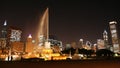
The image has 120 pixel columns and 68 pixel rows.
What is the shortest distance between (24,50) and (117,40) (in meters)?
83.3

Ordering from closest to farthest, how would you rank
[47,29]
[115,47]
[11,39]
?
[47,29] → [11,39] → [115,47]

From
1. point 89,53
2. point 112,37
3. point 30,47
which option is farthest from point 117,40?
point 89,53

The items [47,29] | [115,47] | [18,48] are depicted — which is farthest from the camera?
[115,47]

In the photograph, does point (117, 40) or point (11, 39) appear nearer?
point (11, 39)

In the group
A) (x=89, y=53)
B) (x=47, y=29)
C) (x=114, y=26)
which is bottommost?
(x=89, y=53)

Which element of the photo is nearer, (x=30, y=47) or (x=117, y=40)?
(x=30, y=47)

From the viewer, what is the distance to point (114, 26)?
17938cm

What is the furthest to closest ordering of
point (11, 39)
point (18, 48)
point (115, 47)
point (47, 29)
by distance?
point (115, 47) < point (11, 39) < point (18, 48) < point (47, 29)

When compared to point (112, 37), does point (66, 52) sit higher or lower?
lower

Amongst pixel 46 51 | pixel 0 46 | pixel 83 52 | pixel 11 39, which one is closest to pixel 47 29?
pixel 46 51

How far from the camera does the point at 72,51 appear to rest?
95.2m

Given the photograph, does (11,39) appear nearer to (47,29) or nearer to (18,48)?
(18,48)

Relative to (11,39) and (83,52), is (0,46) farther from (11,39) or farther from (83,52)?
(83,52)

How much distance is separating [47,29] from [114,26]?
381 ft
